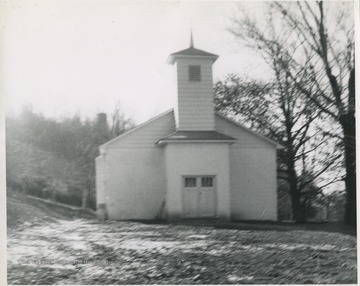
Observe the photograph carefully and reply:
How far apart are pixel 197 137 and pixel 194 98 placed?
681mm

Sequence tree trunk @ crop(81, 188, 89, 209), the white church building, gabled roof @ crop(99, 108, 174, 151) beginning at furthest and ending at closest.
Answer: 1. gabled roof @ crop(99, 108, 174, 151)
2. the white church building
3. tree trunk @ crop(81, 188, 89, 209)

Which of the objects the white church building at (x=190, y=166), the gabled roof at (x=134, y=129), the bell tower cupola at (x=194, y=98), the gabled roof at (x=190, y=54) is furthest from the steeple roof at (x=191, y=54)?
the gabled roof at (x=134, y=129)

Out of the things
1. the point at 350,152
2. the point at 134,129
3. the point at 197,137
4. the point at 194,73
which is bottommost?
the point at 350,152

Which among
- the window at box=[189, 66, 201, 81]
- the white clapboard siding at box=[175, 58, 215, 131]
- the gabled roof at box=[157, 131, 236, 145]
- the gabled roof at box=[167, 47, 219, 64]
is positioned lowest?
the gabled roof at box=[157, 131, 236, 145]

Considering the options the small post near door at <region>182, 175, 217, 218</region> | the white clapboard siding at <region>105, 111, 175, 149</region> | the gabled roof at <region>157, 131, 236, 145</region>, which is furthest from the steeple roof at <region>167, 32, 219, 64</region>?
the small post near door at <region>182, 175, 217, 218</region>

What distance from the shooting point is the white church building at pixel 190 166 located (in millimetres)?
8812

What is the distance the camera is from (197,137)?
30.3 feet

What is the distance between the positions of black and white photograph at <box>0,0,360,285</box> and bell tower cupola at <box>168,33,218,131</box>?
0.02 metres

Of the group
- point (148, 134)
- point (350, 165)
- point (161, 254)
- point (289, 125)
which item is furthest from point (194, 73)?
point (161, 254)

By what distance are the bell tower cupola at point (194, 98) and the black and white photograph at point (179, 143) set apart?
25 mm

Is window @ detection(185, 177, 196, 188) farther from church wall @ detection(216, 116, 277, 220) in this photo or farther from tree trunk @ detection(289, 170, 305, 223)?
tree trunk @ detection(289, 170, 305, 223)

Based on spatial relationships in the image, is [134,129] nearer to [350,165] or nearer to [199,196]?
[199,196]

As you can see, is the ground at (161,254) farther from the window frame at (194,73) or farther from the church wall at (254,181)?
the window frame at (194,73)

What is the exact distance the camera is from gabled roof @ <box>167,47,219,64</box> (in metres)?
8.34
